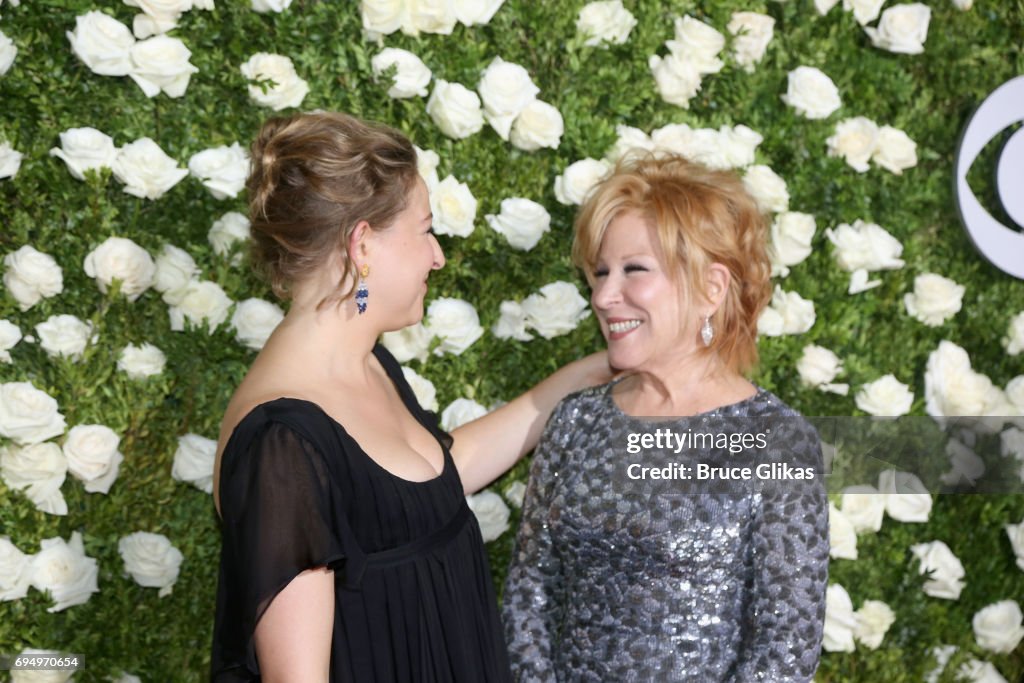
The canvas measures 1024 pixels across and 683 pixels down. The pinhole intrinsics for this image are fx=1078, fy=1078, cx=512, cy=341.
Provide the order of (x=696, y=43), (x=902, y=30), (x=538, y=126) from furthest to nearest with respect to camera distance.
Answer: (x=902, y=30) < (x=696, y=43) < (x=538, y=126)

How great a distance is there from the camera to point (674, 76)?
102 inches

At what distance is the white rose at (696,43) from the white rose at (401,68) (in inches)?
24.6

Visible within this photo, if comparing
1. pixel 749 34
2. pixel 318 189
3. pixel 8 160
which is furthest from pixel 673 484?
pixel 8 160

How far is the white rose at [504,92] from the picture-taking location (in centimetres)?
246

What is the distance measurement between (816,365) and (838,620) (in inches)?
25.9

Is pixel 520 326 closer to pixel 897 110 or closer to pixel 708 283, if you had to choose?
pixel 708 283

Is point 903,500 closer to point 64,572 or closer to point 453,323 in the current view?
point 453,323

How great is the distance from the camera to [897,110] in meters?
2.78

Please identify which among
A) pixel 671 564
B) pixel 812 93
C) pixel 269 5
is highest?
pixel 269 5

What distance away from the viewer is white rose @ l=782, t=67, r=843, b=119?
265 cm

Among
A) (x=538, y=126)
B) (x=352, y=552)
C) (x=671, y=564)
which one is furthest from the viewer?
(x=538, y=126)

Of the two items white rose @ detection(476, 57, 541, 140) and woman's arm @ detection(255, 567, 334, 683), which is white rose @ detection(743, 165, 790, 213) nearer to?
white rose @ detection(476, 57, 541, 140)

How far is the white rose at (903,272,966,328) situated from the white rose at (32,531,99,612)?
209 centimetres

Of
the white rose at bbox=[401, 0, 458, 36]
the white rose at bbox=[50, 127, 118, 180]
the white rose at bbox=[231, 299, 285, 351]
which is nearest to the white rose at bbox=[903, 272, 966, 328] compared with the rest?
the white rose at bbox=[401, 0, 458, 36]
